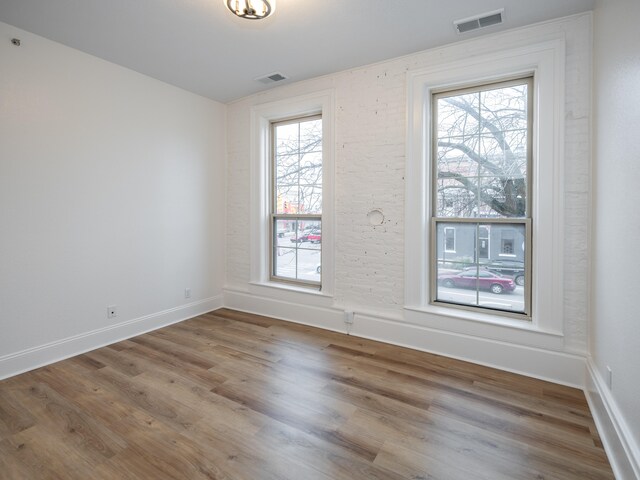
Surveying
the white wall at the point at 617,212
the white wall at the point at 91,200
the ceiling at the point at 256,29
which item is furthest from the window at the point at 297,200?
the white wall at the point at 617,212

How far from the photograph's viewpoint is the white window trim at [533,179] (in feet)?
8.34

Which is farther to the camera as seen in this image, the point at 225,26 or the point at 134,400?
the point at 225,26

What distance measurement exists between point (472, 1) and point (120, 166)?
354 cm

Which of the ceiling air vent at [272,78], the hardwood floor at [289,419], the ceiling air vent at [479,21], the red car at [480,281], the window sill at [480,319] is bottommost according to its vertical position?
the hardwood floor at [289,419]

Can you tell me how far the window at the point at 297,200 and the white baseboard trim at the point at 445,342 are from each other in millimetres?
435

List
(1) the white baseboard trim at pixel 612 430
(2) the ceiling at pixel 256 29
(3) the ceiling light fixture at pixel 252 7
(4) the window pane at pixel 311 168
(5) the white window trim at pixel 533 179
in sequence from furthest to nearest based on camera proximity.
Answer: (4) the window pane at pixel 311 168 → (5) the white window trim at pixel 533 179 → (2) the ceiling at pixel 256 29 → (3) the ceiling light fixture at pixel 252 7 → (1) the white baseboard trim at pixel 612 430

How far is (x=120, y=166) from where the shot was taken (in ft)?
11.1

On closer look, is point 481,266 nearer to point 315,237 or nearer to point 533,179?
point 533,179

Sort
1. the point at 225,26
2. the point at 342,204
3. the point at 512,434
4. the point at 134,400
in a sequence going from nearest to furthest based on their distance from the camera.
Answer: the point at 512,434
the point at 134,400
the point at 225,26
the point at 342,204

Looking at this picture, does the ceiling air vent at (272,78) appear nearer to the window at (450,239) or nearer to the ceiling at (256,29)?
the ceiling at (256,29)

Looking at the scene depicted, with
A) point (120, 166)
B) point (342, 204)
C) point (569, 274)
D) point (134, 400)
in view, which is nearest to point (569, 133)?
point (569, 274)

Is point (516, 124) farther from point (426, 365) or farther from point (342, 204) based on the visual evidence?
point (426, 365)

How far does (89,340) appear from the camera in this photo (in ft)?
10.4

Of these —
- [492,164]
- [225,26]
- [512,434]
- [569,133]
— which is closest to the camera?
[512,434]
